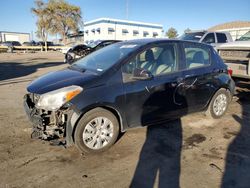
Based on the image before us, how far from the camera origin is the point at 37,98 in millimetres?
3658

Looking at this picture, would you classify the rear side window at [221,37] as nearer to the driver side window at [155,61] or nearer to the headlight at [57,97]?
the driver side window at [155,61]

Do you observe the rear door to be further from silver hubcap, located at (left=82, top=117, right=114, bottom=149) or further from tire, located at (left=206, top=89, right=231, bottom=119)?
silver hubcap, located at (left=82, top=117, right=114, bottom=149)

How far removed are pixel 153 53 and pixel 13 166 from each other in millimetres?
2937

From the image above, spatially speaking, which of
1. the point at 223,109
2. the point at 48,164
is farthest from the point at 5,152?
the point at 223,109

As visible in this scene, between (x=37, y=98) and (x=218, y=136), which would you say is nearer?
(x=37, y=98)

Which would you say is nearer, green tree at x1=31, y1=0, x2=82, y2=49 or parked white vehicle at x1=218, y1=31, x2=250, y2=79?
parked white vehicle at x1=218, y1=31, x2=250, y2=79

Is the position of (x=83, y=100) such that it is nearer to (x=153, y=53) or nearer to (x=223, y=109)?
(x=153, y=53)

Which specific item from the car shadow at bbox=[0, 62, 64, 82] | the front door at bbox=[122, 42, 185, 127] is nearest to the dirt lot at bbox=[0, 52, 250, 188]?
the front door at bbox=[122, 42, 185, 127]

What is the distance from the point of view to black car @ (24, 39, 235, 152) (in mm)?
3549

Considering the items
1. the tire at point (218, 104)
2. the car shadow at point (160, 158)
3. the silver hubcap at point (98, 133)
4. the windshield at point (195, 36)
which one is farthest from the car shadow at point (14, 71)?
the windshield at point (195, 36)

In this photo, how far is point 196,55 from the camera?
4.94 metres

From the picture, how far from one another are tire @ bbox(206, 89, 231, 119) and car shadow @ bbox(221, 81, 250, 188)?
394mm

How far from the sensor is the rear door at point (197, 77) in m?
4.64

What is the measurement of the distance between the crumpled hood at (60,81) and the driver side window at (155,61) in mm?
686
